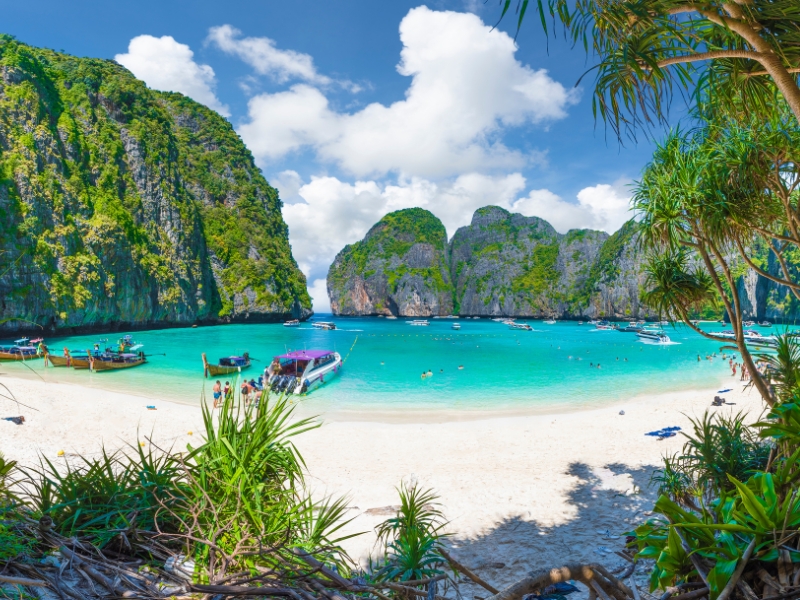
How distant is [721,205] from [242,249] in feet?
261

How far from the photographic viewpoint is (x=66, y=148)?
1908 inches

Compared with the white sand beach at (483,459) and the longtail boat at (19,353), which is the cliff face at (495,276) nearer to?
the white sand beach at (483,459)

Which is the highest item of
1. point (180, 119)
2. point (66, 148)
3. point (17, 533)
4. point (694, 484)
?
point (180, 119)

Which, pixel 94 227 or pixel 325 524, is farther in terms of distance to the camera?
pixel 94 227

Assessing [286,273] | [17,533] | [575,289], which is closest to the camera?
[17,533]

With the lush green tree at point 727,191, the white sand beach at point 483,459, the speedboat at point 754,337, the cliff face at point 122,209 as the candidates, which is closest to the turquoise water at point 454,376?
the white sand beach at point 483,459

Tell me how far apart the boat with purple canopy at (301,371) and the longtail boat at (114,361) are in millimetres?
10741

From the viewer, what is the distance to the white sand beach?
5.14 metres

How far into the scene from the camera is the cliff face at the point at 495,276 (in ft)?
333

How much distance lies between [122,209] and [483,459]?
60.6 metres

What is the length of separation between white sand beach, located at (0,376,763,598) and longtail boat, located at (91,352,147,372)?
6.68 m

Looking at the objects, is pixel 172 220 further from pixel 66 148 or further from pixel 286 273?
pixel 286 273

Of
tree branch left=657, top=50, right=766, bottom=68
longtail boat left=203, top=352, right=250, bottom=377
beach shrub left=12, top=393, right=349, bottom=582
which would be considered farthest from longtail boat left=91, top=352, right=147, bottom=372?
tree branch left=657, top=50, right=766, bottom=68

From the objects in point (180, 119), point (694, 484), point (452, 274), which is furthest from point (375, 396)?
point (452, 274)
